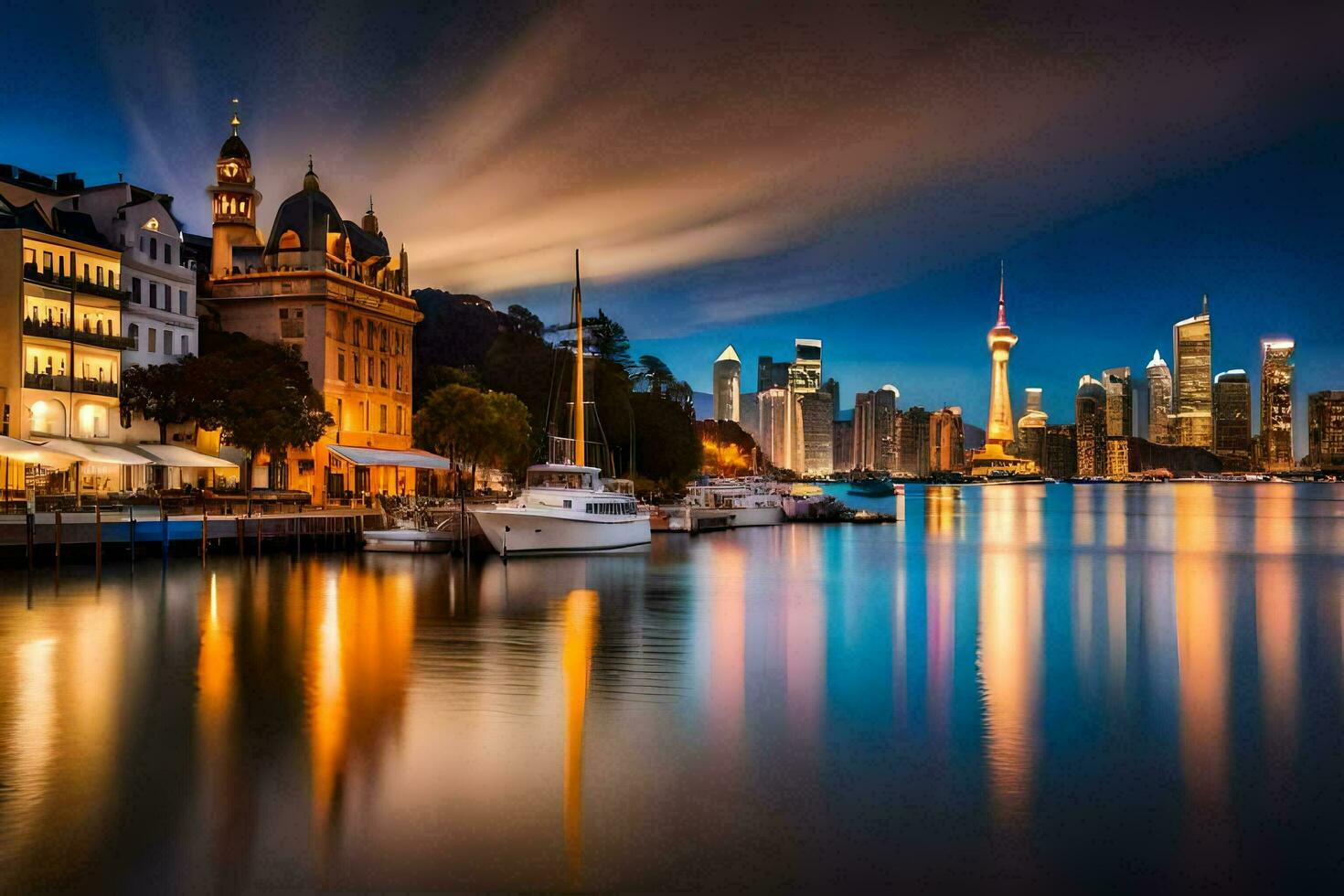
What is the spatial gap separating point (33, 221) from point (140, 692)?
131ft

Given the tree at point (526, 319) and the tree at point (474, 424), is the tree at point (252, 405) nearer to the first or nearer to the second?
the tree at point (474, 424)

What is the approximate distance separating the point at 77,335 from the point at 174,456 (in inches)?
303

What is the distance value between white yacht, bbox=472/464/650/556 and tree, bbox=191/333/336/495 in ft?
45.8

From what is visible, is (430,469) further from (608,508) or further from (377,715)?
(377,715)

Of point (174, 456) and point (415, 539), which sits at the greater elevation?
point (174, 456)

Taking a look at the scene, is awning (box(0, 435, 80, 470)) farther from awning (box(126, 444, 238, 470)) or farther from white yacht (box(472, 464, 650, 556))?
white yacht (box(472, 464, 650, 556))

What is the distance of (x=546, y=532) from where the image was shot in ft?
181

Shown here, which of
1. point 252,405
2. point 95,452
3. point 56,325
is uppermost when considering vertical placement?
point 56,325

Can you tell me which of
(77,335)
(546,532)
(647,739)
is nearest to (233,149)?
(77,335)

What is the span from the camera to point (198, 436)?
214 feet

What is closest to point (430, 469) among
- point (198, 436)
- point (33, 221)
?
point (198, 436)

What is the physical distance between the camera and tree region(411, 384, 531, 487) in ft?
239

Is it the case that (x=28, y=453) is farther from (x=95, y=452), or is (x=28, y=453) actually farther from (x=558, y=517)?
(x=558, y=517)

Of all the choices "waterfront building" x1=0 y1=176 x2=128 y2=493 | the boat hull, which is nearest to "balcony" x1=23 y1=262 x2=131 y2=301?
"waterfront building" x1=0 y1=176 x2=128 y2=493
